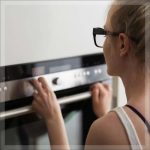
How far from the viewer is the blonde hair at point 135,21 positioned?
580 millimetres

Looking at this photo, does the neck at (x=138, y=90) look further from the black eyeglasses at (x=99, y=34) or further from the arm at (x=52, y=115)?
the arm at (x=52, y=115)

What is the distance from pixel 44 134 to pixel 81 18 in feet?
0.99

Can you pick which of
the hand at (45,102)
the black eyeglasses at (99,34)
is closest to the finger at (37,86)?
the hand at (45,102)

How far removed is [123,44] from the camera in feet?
2.04

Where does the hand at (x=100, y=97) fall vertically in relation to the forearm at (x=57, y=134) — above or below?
above

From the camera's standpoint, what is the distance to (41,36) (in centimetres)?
75

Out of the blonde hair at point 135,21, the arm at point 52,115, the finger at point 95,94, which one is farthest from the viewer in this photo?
the finger at point 95,94

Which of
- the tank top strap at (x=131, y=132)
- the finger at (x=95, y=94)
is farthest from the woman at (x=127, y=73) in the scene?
the finger at (x=95, y=94)

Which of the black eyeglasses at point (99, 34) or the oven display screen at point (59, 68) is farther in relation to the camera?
the oven display screen at point (59, 68)

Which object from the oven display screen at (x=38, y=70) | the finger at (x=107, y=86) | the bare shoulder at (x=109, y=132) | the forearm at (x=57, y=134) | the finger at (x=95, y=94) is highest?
the oven display screen at (x=38, y=70)

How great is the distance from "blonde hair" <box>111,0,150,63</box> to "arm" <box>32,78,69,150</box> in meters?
0.26

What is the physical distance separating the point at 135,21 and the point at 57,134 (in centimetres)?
36

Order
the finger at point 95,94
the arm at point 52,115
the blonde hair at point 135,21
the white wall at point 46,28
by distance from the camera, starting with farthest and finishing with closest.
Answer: the finger at point 95,94
the arm at point 52,115
the white wall at point 46,28
the blonde hair at point 135,21

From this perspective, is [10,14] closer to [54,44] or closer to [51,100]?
[54,44]
